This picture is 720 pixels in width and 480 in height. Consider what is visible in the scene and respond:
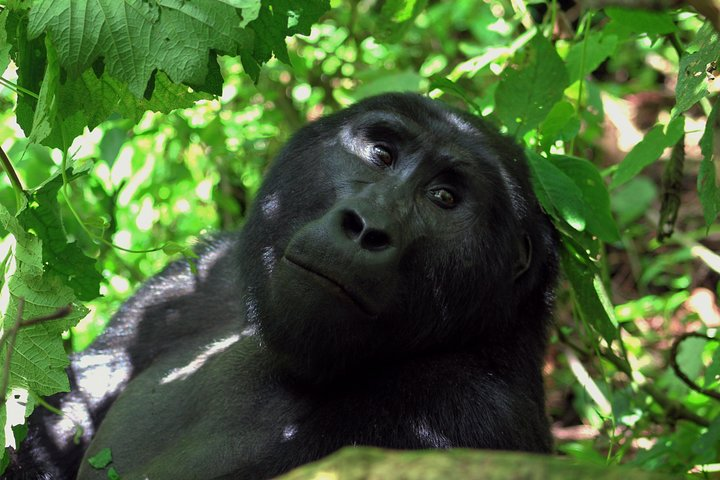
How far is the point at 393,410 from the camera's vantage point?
292cm

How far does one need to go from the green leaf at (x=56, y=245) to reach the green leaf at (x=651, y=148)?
1876 millimetres

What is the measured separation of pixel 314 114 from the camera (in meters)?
6.83

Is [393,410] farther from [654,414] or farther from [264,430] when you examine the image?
[654,414]

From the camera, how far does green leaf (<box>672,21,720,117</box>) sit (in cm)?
280

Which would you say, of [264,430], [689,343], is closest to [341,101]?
[689,343]

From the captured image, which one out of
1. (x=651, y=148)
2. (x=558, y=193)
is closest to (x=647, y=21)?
(x=651, y=148)

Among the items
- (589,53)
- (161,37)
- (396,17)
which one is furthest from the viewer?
(396,17)

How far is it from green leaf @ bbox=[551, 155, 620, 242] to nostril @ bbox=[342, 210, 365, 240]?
1.01 meters

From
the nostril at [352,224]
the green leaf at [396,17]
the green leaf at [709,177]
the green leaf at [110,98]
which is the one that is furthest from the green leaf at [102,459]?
the green leaf at [709,177]

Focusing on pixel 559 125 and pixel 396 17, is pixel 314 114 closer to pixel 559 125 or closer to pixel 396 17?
pixel 396 17

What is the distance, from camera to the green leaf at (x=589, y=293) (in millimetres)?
3395

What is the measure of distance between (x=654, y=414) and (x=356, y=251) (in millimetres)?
2391

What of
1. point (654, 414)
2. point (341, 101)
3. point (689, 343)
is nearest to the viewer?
point (654, 414)

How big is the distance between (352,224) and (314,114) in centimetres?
418
